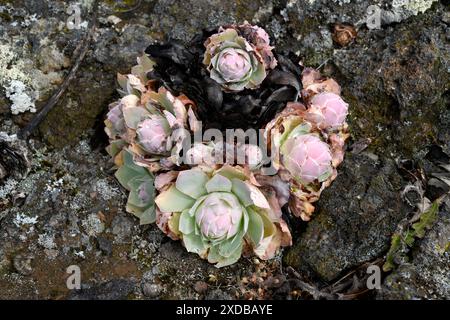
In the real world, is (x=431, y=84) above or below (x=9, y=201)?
above

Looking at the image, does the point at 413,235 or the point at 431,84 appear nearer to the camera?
the point at 413,235

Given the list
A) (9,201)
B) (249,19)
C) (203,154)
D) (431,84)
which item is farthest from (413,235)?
(9,201)

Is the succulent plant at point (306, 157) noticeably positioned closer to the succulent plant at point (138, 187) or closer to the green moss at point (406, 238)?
the green moss at point (406, 238)

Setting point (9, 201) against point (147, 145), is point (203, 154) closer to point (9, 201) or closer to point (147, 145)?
point (147, 145)

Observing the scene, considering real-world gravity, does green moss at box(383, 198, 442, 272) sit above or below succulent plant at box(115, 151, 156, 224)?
above

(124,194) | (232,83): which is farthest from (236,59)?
(124,194)

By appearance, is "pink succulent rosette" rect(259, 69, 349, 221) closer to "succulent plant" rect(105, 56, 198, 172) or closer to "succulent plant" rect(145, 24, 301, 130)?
"succulent plant" rect(145, 24, 301, 130)
